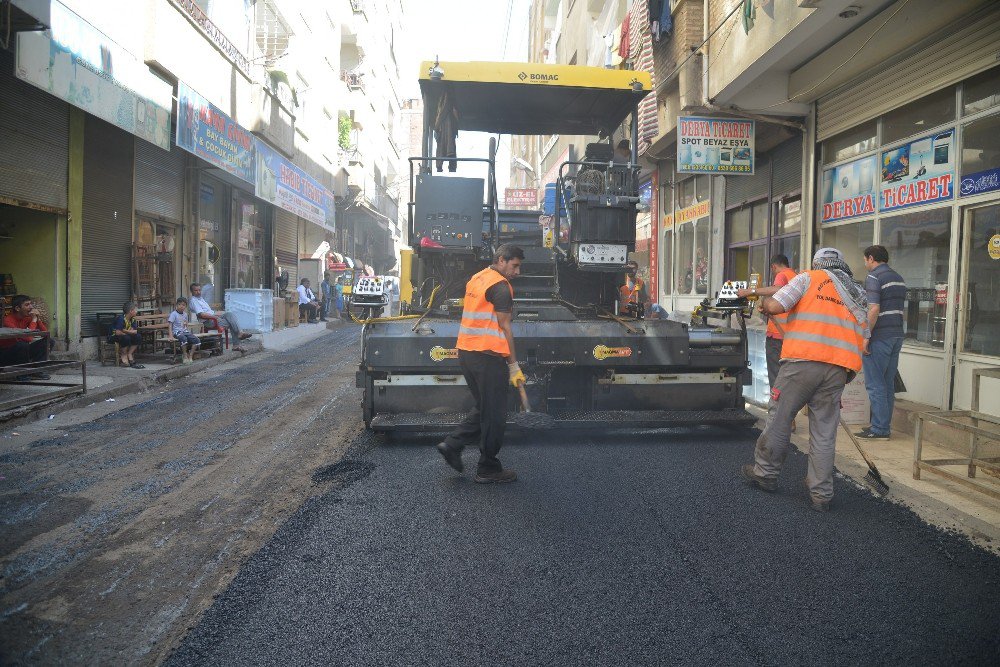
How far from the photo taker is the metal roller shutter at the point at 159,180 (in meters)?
13.4

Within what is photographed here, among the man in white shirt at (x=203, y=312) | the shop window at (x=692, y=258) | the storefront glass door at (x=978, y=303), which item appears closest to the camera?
the storefront glass door at (x=978, y=303)

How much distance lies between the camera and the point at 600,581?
321cm

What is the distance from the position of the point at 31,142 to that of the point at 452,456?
29.0 ft

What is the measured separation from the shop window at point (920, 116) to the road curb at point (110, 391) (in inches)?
387

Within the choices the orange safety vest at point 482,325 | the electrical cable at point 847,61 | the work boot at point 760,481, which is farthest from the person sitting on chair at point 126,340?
the electrical cable at point 847,61

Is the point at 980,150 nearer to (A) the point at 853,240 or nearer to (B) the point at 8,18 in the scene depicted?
(A) the point at 853,240

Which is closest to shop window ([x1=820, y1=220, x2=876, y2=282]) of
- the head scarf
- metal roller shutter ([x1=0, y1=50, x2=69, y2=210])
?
the head scarf

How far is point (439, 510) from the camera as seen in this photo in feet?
13.8

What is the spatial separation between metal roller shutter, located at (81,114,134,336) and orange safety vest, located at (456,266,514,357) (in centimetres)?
929

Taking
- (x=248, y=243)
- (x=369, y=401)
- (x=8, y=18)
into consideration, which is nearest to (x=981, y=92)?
(x=369, y=401)

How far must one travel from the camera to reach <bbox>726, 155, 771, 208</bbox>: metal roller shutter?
12117 mm

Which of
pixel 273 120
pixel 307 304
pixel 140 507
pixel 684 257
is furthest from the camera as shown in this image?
pixel 307 304

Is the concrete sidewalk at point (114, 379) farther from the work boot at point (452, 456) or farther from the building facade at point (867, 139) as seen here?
the building facade at point (867, 139)

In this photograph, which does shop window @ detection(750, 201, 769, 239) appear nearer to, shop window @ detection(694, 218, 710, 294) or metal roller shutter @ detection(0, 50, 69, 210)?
shop window @ detection(694, 218, 710, 294)
